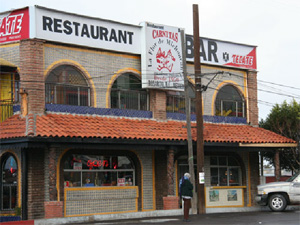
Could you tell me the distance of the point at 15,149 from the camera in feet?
73.1

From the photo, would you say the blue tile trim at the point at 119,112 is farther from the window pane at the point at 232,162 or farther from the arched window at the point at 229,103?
the window pane at the point at 232,162

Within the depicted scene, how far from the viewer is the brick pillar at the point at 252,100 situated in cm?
3011

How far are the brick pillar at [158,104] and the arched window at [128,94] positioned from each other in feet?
1.18

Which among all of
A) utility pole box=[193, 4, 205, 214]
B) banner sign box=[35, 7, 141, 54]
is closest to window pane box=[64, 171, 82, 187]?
utility pole box=[193, 4, 205, 214]

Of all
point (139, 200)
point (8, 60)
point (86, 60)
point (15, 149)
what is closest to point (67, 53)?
point (86, 60)

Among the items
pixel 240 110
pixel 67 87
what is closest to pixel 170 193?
pixel 67 87

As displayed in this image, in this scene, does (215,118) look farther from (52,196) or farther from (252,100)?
(52,196)

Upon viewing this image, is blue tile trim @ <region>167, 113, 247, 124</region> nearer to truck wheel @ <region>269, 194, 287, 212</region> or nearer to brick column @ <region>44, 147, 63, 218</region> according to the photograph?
truck wheel @ <region>269, 194, 287, 212</region>

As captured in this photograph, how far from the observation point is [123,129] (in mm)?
23578

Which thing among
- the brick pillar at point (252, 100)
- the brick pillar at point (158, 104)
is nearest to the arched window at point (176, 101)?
the brick pillar at point (158, 104)

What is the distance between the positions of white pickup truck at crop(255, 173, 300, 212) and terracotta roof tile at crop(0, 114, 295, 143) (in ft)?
9.76

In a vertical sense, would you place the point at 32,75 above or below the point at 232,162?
above

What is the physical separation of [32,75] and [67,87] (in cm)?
187

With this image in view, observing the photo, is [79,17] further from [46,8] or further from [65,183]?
[65,183]
